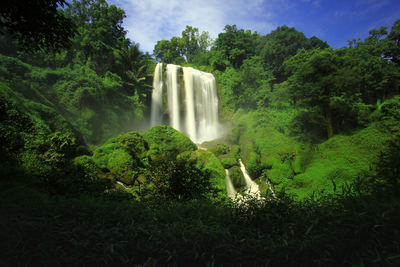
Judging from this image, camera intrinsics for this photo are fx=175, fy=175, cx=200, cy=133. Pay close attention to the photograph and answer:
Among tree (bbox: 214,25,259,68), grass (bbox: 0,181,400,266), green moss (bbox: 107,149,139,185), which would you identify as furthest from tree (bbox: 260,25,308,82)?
grass (bbox: 0,181,400,266)

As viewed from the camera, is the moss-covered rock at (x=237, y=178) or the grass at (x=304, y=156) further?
the moss-covered rock at (x=237, y=178)

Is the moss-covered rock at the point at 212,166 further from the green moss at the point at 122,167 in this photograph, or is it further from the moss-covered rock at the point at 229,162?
the green moss at the point at 122,167

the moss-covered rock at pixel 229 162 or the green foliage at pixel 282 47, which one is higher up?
the green foliage at pixel 282 47

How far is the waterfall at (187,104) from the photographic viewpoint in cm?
2127

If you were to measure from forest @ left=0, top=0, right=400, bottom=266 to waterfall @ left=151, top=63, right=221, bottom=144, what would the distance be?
3.64 ft

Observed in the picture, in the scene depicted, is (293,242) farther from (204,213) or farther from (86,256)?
(86,256)

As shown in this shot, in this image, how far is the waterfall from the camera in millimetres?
21266

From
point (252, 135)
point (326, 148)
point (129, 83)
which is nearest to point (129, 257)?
point (326, 148)

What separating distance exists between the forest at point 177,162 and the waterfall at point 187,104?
1.11 meters

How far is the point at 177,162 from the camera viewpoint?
4.69 metres

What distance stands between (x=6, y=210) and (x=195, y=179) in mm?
3298

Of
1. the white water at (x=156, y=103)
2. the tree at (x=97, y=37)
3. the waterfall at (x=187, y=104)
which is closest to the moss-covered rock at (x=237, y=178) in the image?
the waterfall at (x=187, y=104)

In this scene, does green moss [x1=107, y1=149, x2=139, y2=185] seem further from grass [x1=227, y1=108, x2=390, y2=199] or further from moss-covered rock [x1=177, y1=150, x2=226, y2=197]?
grass [x1=227, y1=108, x2=390, y2=199]

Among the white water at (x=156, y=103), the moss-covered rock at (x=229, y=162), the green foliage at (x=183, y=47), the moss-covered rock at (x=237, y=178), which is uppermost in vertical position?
the green foliage at (x=183, y=47)
